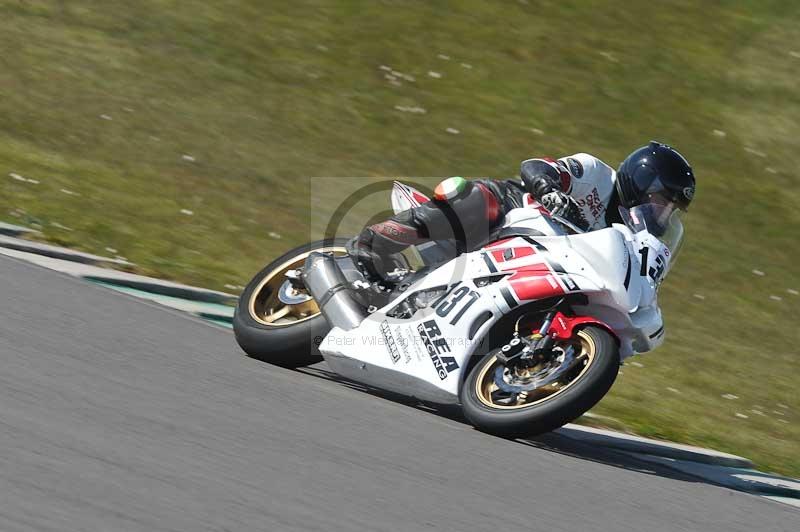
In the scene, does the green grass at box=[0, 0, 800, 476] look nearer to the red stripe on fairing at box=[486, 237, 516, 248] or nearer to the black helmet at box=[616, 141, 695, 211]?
the black helmet at box=[616, 141, 695, 211]

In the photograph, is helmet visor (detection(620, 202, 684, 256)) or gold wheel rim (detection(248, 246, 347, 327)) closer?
helmet visor (detection(620, 202, 684, 256))

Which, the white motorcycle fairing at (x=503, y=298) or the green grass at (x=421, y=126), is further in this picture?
the green grass at (x=421, y=126)

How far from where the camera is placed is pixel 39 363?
504cm

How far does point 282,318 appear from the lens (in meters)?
6.98

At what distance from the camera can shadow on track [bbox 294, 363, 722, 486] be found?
6.08 metres

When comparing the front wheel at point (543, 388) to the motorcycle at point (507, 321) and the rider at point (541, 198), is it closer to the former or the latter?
the motorcycle at point (507, 321)

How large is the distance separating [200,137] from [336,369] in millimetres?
6537

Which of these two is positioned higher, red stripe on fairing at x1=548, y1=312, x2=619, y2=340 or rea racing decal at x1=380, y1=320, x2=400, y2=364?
red stripe on fairing at x1=548, y1=312, x2=619, y2=340

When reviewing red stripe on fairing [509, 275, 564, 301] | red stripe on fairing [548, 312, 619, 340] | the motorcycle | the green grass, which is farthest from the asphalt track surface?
→ the green grass

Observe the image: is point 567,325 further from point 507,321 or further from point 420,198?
point 420,198

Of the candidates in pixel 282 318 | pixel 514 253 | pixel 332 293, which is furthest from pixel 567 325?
pixel 282 318

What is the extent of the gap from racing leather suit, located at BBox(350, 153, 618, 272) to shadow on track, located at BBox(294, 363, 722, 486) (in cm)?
69

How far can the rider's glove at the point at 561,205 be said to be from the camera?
618cm

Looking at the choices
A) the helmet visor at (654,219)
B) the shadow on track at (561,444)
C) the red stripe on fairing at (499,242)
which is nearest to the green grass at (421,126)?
the shadow on track at (561,444)
